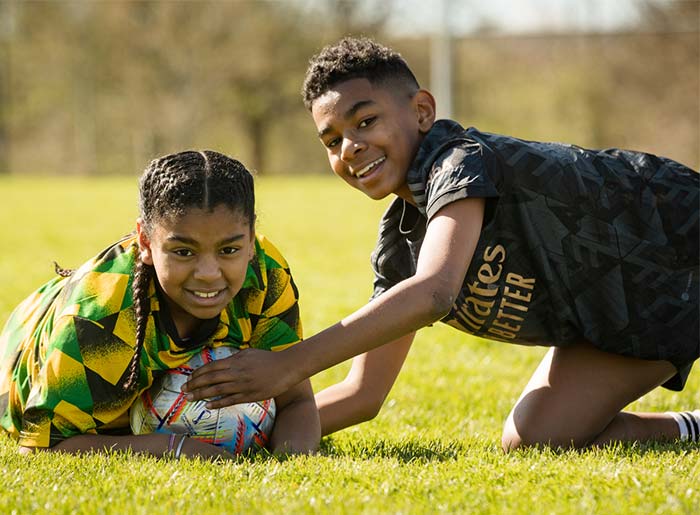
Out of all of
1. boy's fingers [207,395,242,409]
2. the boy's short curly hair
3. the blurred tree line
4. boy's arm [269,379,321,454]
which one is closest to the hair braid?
boy's fingers [207,395,242,409]

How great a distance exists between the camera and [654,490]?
2.61 meters

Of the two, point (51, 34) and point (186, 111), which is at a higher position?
point (51, 34)

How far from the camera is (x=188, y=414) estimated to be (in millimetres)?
3322

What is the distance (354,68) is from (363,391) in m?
1.24

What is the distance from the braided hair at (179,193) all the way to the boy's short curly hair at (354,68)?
48 cm

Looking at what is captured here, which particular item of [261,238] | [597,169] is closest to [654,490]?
[597,169]

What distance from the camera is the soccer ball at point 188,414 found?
130 inches

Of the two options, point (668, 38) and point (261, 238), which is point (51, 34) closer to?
point (668, 38)

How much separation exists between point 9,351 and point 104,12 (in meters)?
36.5

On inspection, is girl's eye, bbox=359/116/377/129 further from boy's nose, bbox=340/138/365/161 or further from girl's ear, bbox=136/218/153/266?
girl's ear, bbox=136/218/153/266

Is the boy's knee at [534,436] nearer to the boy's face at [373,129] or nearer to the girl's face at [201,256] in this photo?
the boy's face at [373,129]

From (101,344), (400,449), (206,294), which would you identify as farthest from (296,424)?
(101,344)

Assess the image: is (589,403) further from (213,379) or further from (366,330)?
(213,379)

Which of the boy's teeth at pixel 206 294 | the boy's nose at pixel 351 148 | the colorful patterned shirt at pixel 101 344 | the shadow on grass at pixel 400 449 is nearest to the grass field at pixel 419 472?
the shadow on grass at pixel 400 449
